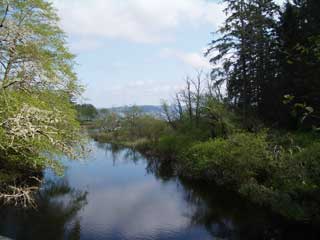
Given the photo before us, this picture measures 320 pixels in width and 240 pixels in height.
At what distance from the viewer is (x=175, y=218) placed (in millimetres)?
14398

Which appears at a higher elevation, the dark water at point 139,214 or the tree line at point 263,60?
the tree line at point 263,60

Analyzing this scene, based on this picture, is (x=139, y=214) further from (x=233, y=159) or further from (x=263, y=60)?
(x=263, y=60)

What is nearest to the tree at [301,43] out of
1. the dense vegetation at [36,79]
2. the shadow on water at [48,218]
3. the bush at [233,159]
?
the bush at [233,159]

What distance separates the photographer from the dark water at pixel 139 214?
1223 cm

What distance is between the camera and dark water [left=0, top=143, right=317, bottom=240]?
40.1 ft

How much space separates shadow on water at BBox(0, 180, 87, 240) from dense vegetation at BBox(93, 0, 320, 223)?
328 inches

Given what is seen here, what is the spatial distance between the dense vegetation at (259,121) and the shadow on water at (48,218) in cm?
833

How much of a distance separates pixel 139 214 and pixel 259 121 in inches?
467

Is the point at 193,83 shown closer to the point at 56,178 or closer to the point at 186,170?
the point at 186,170

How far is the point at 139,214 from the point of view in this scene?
15.0 meters

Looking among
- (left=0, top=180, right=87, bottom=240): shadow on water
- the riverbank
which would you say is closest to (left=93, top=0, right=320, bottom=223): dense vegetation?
the riverbank

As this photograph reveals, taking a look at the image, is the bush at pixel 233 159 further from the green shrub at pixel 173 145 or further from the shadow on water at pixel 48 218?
the shadow on water at pixel 48 218

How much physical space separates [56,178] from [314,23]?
19.1 metres

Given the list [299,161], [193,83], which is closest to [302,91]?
[299,161]
